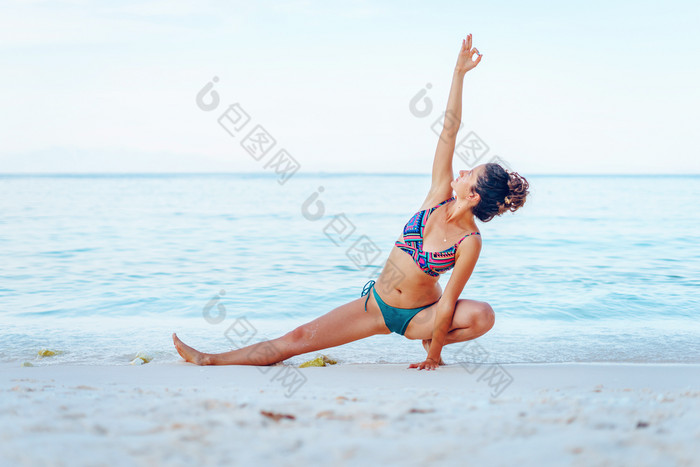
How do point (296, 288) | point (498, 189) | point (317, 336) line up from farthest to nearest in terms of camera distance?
point (296, 288)
point (317, 336)
point (498, 189)

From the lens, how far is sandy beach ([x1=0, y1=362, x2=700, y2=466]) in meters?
1.86

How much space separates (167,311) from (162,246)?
4867 mm

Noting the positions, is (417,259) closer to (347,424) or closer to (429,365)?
(429,365)

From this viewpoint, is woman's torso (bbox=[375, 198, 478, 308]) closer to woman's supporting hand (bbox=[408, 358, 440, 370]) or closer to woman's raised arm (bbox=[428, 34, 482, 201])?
woman's raised arm (bbox=[428, 34, 482, 201])

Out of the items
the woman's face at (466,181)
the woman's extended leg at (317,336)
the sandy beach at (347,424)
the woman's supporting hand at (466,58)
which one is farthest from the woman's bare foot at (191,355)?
the woman's supporting hand at (466,58)

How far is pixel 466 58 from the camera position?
3.72 m

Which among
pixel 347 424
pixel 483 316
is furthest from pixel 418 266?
pixel 347 424

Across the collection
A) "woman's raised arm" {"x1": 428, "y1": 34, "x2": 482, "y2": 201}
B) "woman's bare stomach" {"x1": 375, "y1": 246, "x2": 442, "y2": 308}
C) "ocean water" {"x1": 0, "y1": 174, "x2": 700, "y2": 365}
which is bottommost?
"ocean water" {"x1": 0, "y1": 174, "x2": 700, "y2": 365}

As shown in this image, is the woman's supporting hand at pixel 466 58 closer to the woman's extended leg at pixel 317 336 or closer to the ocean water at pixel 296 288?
the woman's extended leg at pixel 317 336

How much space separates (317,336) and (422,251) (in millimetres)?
891

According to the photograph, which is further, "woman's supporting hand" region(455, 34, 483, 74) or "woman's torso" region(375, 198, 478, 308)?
"woman's supporting hand" region(455, 34, 483, 74)

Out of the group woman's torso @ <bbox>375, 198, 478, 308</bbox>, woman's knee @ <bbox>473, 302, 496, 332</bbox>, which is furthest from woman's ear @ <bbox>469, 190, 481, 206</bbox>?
woman's knee @ <bbox>473, 302, 496, 332</bbox>

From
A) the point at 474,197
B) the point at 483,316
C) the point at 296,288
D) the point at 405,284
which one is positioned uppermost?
the point at 474,197

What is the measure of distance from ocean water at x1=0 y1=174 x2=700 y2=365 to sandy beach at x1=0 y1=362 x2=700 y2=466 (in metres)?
1.49
